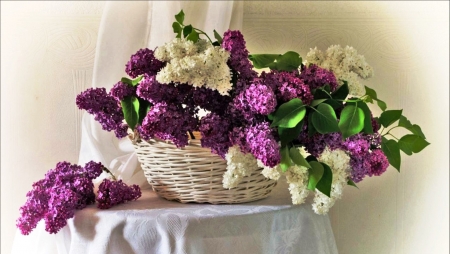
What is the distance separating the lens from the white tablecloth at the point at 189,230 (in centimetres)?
104

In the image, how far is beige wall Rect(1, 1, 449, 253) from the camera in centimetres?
166

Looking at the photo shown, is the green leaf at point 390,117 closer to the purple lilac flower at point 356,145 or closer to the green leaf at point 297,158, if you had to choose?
the purple lilac flower at point 356,145

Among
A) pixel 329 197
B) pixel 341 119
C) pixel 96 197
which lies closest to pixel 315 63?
pixel 341 119

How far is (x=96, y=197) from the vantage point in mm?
1183

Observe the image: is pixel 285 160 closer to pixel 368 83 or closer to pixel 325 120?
pixel 325 120

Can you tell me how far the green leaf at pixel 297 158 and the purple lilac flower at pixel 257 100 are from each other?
95 millimetres

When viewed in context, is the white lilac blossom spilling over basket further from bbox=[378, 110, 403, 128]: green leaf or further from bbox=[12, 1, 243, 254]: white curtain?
bbox=[12, 1, 243, 254]: white curtain

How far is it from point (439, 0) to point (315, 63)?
0.78 meters

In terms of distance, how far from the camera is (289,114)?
99 centimetres

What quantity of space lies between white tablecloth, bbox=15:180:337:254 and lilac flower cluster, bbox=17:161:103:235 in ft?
0.13

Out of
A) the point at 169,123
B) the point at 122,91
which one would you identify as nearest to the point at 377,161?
the point at 169,123

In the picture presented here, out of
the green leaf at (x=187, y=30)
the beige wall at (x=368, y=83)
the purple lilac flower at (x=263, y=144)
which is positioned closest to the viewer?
the purple lilac flower at (x=263, y=144)

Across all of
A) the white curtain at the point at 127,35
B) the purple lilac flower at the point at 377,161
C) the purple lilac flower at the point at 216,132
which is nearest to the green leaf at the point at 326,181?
the purple lilac flower at the point at 377,161

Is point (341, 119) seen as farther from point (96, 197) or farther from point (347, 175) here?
point (96, 197)
